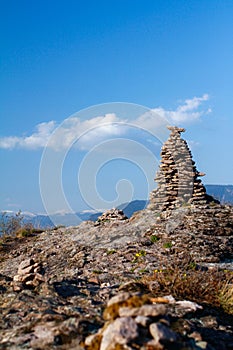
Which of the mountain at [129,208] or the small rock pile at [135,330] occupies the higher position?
the mountain at [129,208]

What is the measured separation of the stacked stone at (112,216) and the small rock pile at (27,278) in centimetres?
1048

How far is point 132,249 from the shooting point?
40.8 ft

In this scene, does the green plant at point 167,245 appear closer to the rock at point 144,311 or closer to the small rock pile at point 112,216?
the small rock pile at point 112,216

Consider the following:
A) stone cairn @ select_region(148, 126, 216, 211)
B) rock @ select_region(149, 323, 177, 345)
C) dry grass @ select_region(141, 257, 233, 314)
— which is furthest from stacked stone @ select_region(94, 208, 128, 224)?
rock @ select_region(149, 323, 177, 345)

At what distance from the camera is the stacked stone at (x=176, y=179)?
59.1 feet

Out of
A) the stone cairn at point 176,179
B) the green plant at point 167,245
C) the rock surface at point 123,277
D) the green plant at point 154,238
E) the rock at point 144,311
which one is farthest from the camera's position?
the stone cairn at point 176,179

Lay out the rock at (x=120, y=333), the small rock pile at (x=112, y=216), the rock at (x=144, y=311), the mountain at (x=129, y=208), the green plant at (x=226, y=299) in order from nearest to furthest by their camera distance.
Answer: the rock at (x=120, y=333)
the rock at (x=144, y=311)
the green plant at (x=226, y=299)
the small rock pile at (x=112, y=216)
the mountain at (x=129, y=208)

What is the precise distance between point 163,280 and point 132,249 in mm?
5107

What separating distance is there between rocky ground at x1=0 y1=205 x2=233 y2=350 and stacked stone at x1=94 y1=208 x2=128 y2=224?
8.74ft

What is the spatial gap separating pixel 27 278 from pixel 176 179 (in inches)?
460

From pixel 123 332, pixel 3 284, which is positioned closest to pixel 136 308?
pixel 123 332

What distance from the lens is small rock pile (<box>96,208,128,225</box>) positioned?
1959 cm

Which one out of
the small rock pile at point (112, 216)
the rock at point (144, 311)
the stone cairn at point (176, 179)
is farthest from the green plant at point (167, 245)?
the rock at point (144, 311)

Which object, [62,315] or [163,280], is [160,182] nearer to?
[163,280]
